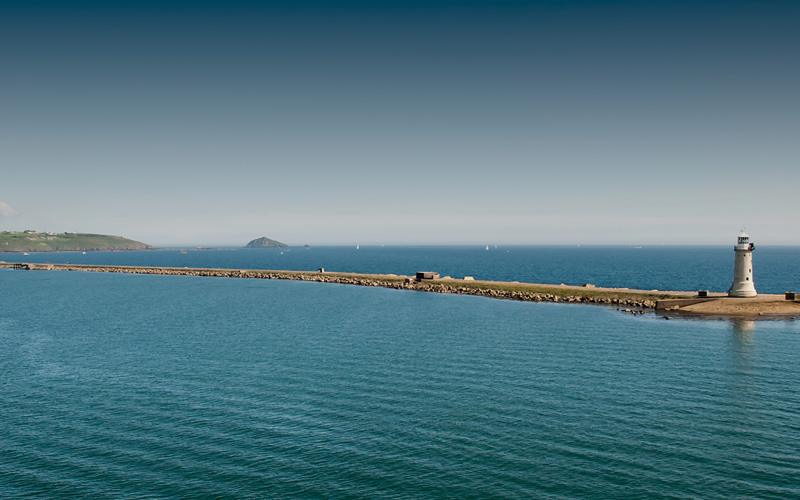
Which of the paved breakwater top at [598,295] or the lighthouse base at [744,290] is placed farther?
the lighthouse base at [744,290]

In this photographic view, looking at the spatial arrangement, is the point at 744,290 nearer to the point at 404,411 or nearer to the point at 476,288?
the point at 476,288

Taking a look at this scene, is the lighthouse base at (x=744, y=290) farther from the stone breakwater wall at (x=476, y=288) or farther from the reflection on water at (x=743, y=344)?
the stone breakwater wall at (x=476, y=288)

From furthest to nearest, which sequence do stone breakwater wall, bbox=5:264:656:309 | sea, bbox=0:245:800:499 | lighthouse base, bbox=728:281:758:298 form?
stone breakwater wall, bbox=5:264:656:309
lighthouse base, bbox=728:281:758:298
sea, bbox=0:245:800:499

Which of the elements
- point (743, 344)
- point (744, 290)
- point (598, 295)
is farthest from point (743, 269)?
point (743, 344)

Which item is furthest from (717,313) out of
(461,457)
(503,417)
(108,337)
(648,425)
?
(108,337)

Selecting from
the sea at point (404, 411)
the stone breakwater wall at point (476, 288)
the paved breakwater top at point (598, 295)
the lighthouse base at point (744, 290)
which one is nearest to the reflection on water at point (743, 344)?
the sea at point (404, 411)

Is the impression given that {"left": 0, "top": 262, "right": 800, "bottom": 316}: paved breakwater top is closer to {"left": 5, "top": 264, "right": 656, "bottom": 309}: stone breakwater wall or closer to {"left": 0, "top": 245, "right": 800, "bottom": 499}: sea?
{"left": 5, "top": 264, "right": 656, "bottom": 309}: stone breakwater wall

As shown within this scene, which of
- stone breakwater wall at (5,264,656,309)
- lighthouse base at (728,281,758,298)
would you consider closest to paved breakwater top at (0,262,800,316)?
stone breakwater wall at (5,264,656,309)
